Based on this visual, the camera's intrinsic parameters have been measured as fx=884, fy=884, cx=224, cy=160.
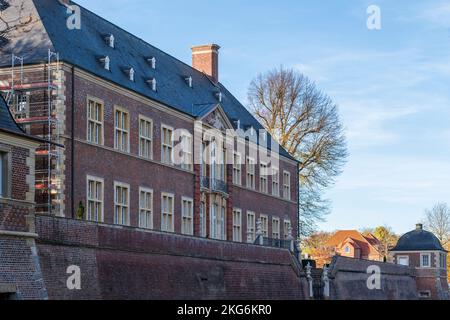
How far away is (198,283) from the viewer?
30406mm

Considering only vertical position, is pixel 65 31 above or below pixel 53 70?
above

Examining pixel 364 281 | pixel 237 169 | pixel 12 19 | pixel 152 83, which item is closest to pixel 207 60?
pixel 237 169

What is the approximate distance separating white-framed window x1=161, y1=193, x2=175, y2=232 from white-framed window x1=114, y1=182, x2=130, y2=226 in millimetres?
2935

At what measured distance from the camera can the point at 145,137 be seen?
35.1m

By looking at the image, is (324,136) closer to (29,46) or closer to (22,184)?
(29,46)

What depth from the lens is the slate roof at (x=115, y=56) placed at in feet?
99.8

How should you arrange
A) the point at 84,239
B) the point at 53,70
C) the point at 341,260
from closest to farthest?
the point at 84,239 < the point at 53,70 < the point at 341,260

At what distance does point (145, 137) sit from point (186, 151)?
3777 mm

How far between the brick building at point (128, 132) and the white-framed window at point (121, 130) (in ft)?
0.12

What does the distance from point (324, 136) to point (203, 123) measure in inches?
765

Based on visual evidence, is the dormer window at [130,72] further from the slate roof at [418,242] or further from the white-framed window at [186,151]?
the slate roof at [418,242]

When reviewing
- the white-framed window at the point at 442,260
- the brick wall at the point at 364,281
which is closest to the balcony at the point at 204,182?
the brick wall at the point at 364,281
